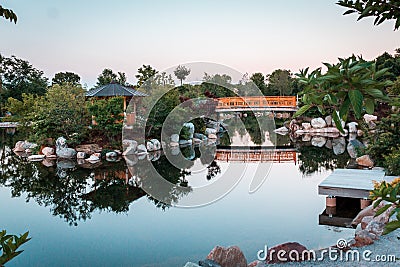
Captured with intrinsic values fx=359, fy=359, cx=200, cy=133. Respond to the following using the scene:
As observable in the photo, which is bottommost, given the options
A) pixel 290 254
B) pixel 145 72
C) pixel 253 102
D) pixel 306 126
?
pixel 290 254

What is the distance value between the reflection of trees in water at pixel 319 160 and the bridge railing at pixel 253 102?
5.08 meters

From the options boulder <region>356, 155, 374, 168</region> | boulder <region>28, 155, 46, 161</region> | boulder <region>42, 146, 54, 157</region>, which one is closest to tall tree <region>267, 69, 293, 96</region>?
boulder <region>356, 155, 374, 168</region>

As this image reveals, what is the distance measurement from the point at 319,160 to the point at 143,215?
6.31m

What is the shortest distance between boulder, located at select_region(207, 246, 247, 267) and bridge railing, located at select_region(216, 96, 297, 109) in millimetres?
13787

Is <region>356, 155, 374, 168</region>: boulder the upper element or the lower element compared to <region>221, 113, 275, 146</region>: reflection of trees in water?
lower

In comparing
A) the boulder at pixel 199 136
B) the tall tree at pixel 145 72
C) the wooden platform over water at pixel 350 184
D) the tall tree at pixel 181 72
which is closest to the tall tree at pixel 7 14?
the wooden platform over water at pixel 350 184

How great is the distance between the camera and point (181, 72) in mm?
12438

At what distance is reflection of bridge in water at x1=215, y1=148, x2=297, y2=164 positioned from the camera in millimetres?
11098

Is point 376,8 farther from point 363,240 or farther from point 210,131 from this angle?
point 210,131

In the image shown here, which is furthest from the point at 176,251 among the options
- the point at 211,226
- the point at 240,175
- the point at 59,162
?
the point at 59,162

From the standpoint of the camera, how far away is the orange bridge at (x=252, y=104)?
17141 mm

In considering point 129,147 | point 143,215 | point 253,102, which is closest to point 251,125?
point 253,102

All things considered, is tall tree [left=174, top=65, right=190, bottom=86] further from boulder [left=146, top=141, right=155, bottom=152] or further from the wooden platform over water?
the wooden platform over water

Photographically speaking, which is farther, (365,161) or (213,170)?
(213,170)
